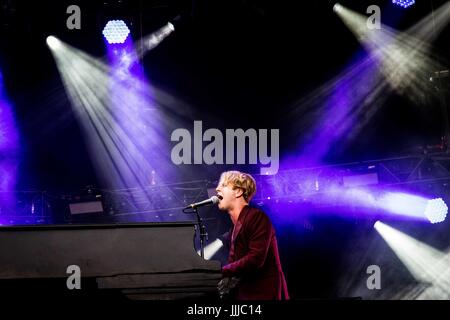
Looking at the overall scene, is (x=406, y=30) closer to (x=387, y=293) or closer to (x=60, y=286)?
(x=387, y=293)

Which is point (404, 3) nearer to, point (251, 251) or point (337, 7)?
point (337, 7)

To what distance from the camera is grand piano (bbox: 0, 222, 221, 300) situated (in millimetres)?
2650

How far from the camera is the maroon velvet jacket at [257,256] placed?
11.6 ft

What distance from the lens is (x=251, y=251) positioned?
11.6 ft

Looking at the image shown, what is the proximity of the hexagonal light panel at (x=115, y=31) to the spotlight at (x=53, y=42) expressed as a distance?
2.74 feet

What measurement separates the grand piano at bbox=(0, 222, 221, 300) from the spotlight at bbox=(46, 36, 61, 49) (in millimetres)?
6502

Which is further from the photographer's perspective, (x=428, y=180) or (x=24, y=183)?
(x=24, y=183)

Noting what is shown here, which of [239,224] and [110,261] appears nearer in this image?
[110,261]

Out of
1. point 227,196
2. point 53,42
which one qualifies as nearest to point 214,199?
point 227,196

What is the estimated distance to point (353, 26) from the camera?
8.79m

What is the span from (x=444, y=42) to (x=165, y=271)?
24.0 ft

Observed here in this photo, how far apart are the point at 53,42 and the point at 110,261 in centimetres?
671

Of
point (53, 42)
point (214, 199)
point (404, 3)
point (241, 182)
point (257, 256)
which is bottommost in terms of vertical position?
point (257, 256)
